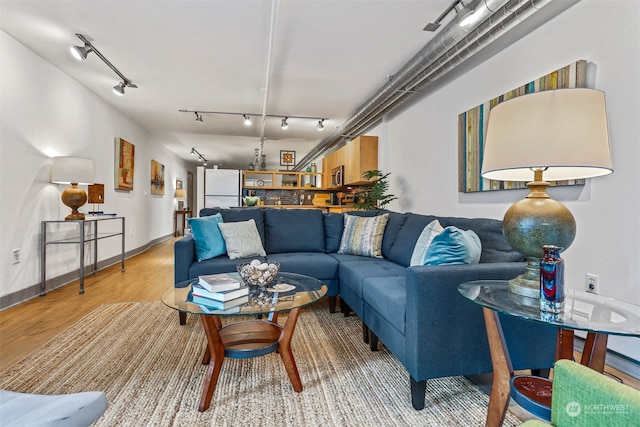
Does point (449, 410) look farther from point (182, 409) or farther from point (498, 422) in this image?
point (182, 409)

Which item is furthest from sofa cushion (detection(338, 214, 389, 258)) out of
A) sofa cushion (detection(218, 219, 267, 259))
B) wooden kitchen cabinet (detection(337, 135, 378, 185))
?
wooden kitchen cabinet (detection(337, 135, 378, 185))

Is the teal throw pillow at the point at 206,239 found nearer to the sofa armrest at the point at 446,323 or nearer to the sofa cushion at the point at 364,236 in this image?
the sofa cushion at the point at 364,236

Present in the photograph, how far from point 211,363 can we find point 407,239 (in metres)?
1.68

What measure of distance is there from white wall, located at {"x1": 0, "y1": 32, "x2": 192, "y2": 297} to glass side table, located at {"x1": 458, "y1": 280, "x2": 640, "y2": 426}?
379 cm

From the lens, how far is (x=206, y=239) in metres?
2.78

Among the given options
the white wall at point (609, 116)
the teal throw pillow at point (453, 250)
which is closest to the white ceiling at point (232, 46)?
the white wall at point (609, 116)

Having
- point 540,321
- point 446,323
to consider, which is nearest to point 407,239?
point 446,323

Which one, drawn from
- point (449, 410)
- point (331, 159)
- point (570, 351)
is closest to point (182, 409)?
point (449, 410)

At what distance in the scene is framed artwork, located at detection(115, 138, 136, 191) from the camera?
5.11 metres

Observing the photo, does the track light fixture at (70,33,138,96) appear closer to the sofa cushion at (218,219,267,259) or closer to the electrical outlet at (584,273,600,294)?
the sofa cushion at (218,219,267,259)

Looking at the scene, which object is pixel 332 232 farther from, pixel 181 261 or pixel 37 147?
pixel 37 147

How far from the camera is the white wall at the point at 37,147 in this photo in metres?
2.92

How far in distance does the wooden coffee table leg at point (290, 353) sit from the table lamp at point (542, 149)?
3.39 feet

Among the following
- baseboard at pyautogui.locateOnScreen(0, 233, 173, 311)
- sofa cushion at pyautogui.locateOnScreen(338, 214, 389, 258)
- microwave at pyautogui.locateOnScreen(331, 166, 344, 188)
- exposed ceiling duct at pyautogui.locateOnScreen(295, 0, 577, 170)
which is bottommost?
baseboard at pyautogui.locateOnScreen(0, 233, 173, 311)
